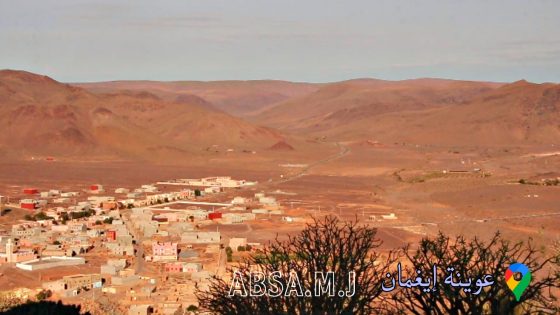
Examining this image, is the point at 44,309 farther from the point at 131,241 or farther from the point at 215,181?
the point at 215,181

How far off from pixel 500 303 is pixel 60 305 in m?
19.9

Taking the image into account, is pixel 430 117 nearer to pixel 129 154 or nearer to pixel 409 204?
pixel 129 154

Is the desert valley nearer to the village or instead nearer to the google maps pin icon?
the village

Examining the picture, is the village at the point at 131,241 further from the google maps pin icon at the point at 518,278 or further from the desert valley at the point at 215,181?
the google maps pin icon at the point at 518,278

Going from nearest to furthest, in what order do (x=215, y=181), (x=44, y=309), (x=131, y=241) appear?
(x=44, y=309), (x=131, y=241), (x=215, y=181)

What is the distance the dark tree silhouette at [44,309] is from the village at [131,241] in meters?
1.62

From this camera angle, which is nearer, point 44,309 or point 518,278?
point 518,278

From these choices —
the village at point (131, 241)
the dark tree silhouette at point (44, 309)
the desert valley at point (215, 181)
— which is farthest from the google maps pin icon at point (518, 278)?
the dark tree silhouette at point (44, 309)

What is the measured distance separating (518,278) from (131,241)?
35.3 metres

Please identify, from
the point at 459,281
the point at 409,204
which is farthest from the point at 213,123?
the point at 459,281

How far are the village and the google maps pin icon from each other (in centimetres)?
1207

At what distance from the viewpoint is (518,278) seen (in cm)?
A: 1085

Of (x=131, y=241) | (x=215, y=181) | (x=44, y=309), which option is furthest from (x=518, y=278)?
(x=215, y=181)

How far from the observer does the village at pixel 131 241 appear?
31703 millimetres
